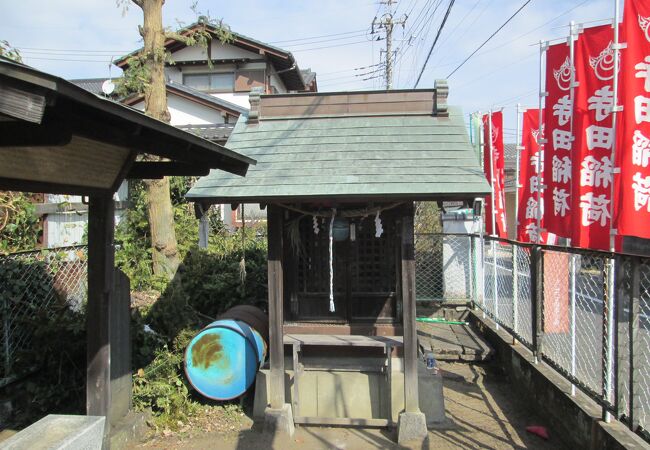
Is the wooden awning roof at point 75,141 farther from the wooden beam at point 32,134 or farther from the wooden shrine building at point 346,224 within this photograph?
the wooden shrine building at point 346,224

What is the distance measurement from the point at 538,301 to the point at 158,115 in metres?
6.86

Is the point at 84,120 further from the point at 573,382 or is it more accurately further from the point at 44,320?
the point at 573,382

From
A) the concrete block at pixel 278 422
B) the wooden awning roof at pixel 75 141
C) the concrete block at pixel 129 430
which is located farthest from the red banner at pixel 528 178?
the concrete block at pixel 129 430

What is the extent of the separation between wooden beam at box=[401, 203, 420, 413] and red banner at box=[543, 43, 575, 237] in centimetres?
255

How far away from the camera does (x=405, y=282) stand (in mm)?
5250

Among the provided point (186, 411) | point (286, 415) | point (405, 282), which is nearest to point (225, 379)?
point (186, 411)

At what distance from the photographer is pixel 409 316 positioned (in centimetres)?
530

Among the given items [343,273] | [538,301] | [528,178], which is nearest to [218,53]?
[528,178]

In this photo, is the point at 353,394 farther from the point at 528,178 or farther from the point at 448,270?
the point at 528,178

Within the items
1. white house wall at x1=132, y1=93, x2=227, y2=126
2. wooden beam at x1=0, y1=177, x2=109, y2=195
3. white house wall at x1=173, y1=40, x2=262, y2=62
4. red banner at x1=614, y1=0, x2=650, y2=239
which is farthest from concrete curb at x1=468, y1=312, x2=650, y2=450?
white house wall at x1=173, y1=40, x2=262, y2=62

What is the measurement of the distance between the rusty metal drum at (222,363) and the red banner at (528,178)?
236 inches

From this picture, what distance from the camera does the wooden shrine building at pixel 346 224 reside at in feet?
16.8

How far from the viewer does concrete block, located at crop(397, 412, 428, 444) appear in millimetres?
5113

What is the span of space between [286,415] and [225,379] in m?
1.05
